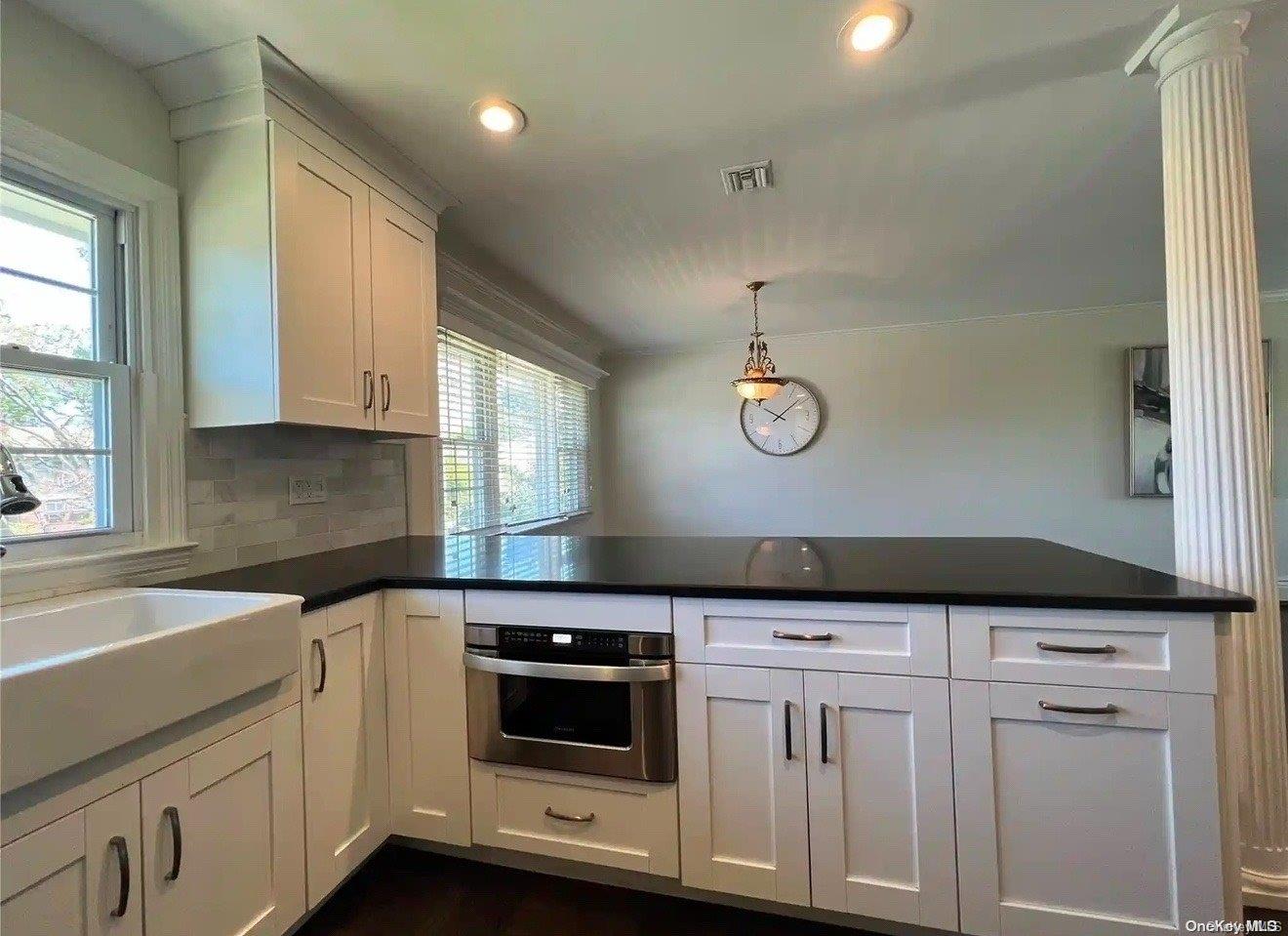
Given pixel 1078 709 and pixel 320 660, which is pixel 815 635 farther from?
pixel 320 660

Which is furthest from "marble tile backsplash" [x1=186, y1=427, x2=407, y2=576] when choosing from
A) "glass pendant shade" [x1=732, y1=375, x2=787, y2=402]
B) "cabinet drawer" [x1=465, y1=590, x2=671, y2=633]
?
"glass pendant shade" [x1=732, y1=375, x2=787, y2=402]

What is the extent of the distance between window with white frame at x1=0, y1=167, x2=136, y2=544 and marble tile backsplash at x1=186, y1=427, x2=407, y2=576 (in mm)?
187

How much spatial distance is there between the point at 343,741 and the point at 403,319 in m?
1.40

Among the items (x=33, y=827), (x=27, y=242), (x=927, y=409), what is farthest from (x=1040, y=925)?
(x=927, y=409)

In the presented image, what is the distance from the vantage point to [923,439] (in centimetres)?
448

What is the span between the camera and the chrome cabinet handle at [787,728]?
53.6 inches

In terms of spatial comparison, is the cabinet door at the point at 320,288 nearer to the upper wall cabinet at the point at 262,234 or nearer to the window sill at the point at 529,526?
the upper wall cabinet at the point at 262,234

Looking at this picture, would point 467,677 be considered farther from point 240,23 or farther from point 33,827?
point 240,23

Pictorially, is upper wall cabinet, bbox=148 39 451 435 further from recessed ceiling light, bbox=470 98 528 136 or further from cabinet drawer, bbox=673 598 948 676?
cabinet drawer, bbox=673 598 948 676

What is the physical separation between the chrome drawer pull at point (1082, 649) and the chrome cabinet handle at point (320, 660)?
174 centimetres

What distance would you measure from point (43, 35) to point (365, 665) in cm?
174

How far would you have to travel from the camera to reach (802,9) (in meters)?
1.36

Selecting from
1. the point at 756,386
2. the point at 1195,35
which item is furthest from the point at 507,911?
the point at 1195,35

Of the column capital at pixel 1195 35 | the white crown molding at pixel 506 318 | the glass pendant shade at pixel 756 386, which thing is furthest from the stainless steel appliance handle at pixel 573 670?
the glass pendant shade at pixel 756 386
